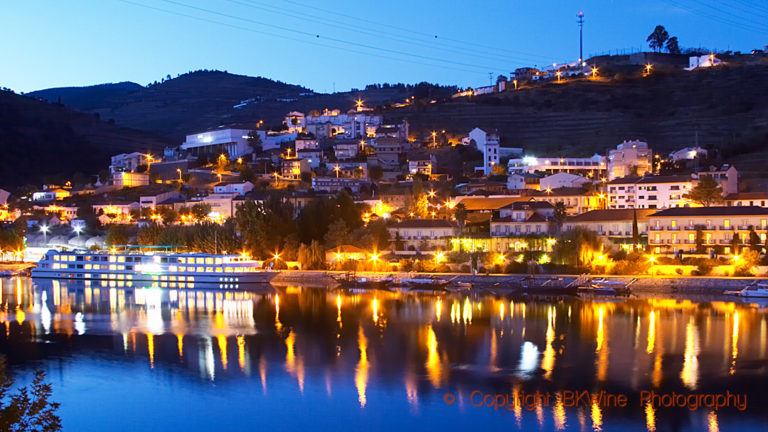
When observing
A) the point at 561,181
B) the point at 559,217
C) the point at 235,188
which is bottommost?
the point at 559,217

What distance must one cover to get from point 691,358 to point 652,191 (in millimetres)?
16491

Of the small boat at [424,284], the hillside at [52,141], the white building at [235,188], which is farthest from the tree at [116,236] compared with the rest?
the hillside at [52,141]

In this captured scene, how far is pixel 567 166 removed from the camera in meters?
37.2

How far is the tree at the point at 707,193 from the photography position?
27.4 metres

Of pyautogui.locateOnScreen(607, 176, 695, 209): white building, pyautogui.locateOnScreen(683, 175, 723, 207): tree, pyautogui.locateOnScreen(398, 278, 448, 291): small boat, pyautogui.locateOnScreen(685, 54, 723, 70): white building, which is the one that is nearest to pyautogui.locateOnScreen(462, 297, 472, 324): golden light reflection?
pyautogui.locateOnScreen(398, 278, 448, 291): small boat

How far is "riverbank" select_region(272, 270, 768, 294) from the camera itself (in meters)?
22.0

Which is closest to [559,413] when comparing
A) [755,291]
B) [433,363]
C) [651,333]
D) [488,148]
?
[433,363]

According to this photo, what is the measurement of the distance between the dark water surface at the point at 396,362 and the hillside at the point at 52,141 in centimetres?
3843

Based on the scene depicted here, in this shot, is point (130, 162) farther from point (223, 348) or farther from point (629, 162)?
point (223, 348)

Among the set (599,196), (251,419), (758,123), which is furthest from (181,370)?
(758,123)

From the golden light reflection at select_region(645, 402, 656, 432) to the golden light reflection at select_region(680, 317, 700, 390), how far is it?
4.58 ft

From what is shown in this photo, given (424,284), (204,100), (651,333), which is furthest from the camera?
(204,100)

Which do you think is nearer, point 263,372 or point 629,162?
point 263,372

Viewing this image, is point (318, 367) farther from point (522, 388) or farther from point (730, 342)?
point (730, 342)
